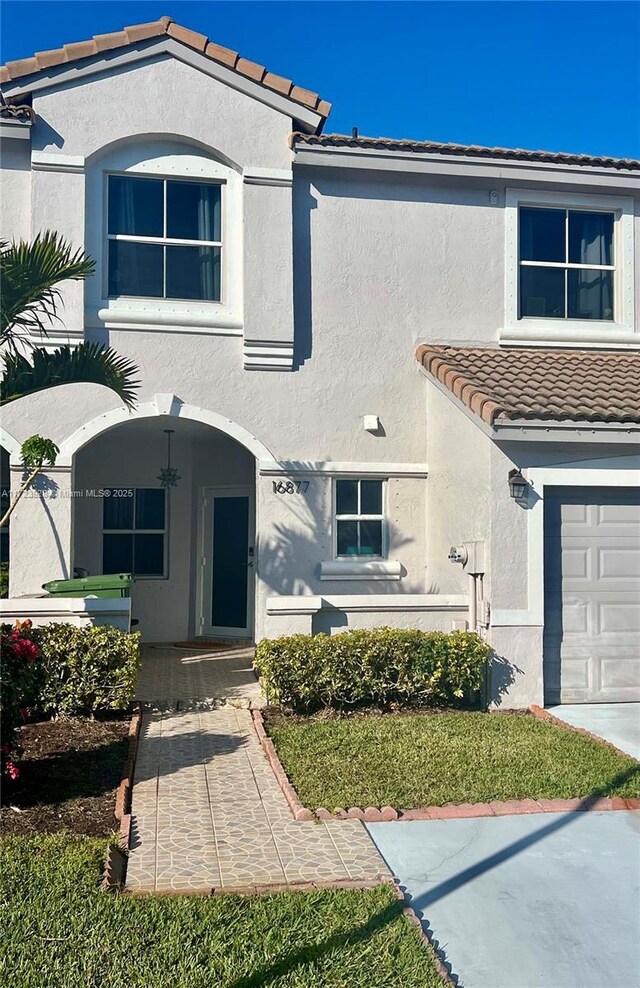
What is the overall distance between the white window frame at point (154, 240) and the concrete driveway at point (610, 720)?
279 inches

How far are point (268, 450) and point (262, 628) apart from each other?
2.64 m

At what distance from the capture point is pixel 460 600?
11.4m

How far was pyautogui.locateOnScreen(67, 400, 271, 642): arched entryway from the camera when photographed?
15.1m

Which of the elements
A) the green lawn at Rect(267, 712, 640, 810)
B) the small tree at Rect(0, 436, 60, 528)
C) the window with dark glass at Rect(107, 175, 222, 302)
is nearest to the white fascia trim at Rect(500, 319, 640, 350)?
the window with dark glass at Rect(107, 175, 222, 302)

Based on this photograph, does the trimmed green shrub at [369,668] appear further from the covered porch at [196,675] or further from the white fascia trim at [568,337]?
the white fascia trim at [568,337]

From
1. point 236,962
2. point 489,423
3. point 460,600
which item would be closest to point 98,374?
point 489,423

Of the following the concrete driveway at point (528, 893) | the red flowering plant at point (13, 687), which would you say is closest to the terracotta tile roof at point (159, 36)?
the red flowering plant at point (13, 687)

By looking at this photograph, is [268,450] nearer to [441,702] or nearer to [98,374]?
[98,374]

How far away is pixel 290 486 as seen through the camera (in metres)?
12.6

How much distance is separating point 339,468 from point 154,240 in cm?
437

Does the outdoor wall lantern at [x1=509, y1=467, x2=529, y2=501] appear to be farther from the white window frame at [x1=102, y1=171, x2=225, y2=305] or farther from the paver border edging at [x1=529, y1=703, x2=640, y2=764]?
the white window frame at [x1=102, y1=171, x2=225, y2=305]

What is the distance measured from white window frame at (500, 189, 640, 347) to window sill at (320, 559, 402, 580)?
4068 millimetres

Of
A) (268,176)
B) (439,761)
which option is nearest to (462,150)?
(268,176)

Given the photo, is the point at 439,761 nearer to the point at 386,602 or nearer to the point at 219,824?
the point at 219,824
